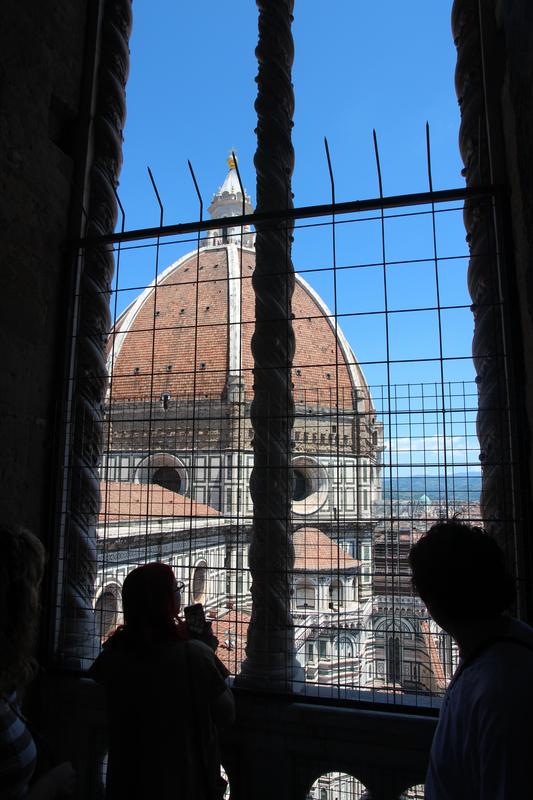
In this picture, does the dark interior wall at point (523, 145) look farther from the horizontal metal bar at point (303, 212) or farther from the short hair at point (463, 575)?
the short hair at point (463, 575)

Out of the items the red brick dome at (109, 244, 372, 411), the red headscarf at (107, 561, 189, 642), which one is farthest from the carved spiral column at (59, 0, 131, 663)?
the red brick dome at (109, 244, 372, 411)

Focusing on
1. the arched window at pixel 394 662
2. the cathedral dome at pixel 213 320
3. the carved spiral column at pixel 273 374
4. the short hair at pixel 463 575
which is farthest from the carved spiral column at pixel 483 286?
the cathedral dome at pixel 213 320

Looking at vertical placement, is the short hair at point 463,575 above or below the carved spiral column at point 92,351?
below

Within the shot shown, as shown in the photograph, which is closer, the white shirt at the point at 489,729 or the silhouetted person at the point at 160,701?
the white shirt at the point at 489,729

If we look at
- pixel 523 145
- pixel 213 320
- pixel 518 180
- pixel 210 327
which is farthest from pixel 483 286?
pixel 213 320

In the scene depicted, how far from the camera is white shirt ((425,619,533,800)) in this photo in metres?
0.58

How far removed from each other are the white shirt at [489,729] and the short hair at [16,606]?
60 centimetres

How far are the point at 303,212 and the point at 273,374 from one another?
547mm

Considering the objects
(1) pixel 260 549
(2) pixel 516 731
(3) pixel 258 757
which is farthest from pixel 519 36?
(3) pixel 258 757

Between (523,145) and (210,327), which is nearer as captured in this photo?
(523,145)

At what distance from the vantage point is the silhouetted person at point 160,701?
43.9 inches

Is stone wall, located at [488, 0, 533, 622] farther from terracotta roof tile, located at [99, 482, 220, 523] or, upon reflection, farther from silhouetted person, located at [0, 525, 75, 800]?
silhouetted person, located at [0, 525, 75, 800]

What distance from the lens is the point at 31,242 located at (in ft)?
6.40

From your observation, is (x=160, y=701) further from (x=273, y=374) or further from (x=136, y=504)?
(x=136, y=504)
